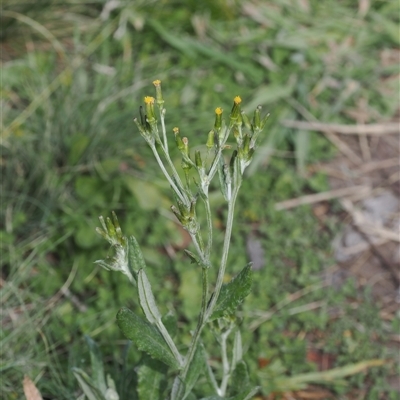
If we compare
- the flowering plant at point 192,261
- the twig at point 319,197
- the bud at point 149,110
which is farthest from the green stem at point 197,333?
the twig at point 319,197

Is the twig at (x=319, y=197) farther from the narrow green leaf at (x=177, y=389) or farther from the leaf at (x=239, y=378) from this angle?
the narrow green leaf at (x=177, y=389)

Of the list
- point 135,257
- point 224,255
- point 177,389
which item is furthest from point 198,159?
point 177,389

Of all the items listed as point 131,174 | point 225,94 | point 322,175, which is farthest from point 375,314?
point 225,94

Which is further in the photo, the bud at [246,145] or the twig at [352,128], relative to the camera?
the twig at [352,128]

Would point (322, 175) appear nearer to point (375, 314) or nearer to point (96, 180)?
point (375, 314)

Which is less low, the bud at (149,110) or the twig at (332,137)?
the bud at (149,110)

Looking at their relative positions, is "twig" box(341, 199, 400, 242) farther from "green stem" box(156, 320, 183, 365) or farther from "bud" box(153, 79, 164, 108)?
"bud" box(153, 79, 164, 108)
